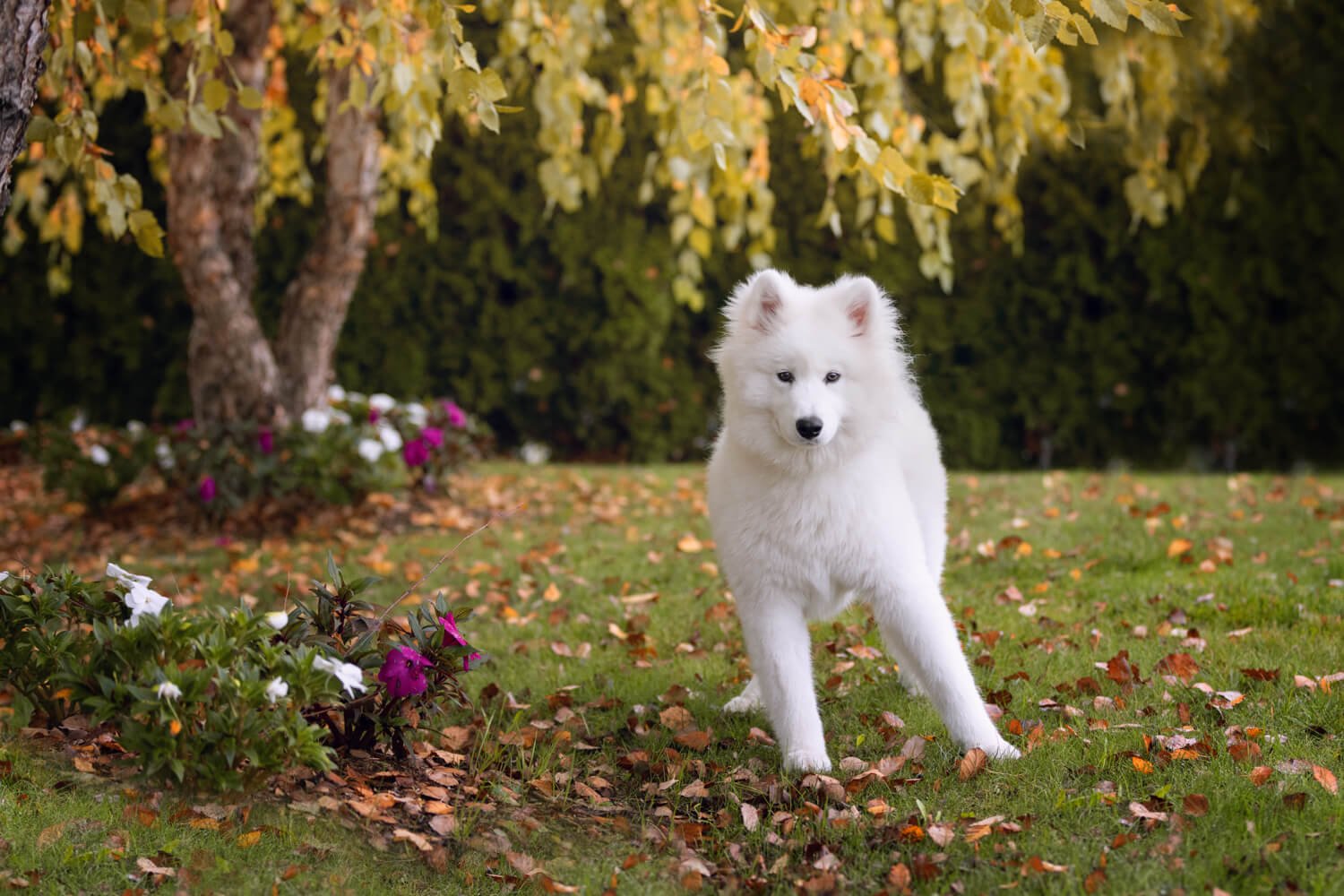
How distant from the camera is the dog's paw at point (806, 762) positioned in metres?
2.94

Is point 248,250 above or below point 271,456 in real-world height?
above

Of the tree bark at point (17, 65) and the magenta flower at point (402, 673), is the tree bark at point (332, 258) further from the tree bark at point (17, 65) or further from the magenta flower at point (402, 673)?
the magenta flower at point (402, 673)

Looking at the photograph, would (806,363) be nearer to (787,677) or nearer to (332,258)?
(787,677)

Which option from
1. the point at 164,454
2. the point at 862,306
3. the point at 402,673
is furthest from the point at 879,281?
the point at 402,673

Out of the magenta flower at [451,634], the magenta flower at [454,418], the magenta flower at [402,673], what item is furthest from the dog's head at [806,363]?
the magenta flower at [454,418]

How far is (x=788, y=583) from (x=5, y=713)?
84.2 inches

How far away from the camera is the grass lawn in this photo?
7.89ft

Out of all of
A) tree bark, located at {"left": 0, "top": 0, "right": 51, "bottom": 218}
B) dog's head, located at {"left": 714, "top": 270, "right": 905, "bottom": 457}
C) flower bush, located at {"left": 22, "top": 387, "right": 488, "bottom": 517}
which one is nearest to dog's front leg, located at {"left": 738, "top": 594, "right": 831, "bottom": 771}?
dog's head, located at {"left": 714, "top": 270, "right": 905, "bottom": 457}

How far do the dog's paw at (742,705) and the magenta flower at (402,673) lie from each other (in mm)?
1123

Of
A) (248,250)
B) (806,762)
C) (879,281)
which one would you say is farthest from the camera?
(879,281)

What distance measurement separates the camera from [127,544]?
6.44m

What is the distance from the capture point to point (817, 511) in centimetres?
297

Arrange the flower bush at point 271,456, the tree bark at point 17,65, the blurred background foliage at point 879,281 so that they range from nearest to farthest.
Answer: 1. the tree bark at point 17,65
2. the flower bush at point 271,456
3. the blurred background foliage at point 879,281

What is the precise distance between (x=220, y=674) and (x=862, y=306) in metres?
1.74
